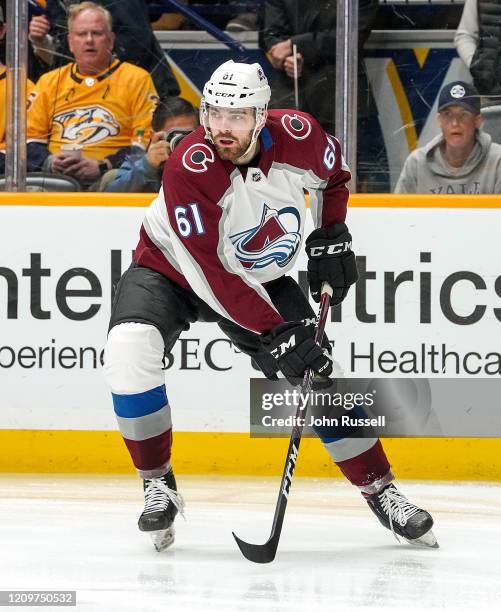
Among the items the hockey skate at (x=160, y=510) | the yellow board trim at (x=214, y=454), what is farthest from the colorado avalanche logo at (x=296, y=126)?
the yellow board trim at (x=214, y=454)

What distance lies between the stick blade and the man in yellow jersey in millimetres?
1623

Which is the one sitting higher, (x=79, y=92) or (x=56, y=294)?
(x=79, y=92)

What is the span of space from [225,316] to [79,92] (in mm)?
1354

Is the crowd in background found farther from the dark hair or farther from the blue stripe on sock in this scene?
the blue stripe on sock

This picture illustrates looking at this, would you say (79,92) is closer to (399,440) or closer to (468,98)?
(468,98)

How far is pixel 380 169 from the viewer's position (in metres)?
4.02

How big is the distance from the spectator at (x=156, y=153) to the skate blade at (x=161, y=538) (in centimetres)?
139

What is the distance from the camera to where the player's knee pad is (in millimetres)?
2926

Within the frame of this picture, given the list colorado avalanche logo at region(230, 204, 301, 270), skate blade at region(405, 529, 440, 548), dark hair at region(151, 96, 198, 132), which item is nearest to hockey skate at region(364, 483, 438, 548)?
skate blade at region(405, 529, 440, 548)

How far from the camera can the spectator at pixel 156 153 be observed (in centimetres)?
402

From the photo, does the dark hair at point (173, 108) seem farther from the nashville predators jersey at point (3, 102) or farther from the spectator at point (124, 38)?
the nashville predators jersey at point (3, 102)

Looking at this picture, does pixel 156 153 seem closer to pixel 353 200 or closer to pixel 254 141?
pixel 353 200

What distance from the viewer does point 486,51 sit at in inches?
155

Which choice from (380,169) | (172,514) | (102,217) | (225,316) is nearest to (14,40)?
(102,217)
